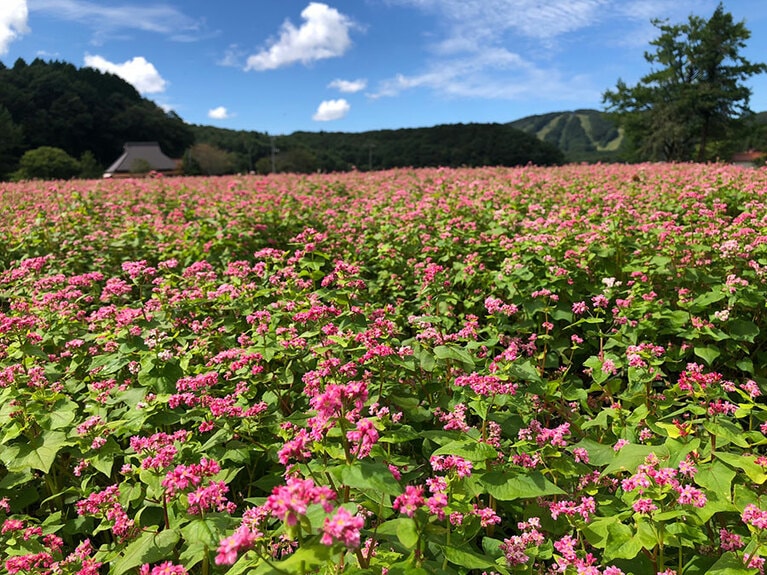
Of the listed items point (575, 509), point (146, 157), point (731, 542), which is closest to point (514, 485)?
point (575, 509)

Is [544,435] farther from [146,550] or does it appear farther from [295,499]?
[146,550]

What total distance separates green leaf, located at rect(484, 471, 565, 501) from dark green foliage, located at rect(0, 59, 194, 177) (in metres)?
73.1

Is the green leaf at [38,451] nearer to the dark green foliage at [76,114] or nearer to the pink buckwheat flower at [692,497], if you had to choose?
the pink buckwheat flower at [692,497]

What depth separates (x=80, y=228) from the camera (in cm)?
812

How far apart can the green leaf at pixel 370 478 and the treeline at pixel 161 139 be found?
42.4 m

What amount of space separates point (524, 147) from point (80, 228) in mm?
53422

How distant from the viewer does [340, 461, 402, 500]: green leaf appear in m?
1.76

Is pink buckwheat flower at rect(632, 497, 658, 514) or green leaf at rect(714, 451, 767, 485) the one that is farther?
green leaf at rect(714, 451, 767, 485)

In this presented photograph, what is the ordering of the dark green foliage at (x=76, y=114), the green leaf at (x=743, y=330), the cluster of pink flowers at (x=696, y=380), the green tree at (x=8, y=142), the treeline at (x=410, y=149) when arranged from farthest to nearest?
1. the dark green foliage at (x=76, y=114)
2. the green tree at (x=8, y=142)
3. the treeline at (x=410, y=149)
4. the green leaf at (x=743, y=330)
5. the cluster of pink flowers at (x=696, y=380)

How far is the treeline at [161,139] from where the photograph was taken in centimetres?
5541

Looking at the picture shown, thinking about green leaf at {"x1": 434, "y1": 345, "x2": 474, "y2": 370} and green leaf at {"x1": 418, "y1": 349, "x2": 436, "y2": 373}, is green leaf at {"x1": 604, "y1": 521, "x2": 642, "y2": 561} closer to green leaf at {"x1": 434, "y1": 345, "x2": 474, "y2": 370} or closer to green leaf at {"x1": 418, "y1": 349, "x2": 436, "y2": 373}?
green leaf at {"x1": 434, "y1": 345, "x2": 474, "y2": 370}

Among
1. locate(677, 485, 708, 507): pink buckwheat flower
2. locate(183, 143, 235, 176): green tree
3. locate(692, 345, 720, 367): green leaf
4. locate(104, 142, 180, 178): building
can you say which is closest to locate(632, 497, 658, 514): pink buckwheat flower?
locate(677, 485, 708, 507): pink buckwheat flower

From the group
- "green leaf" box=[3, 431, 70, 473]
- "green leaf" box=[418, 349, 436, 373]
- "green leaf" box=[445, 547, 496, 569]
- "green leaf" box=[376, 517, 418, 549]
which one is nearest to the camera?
"green leaf" box=[376, 517, 418, 549]

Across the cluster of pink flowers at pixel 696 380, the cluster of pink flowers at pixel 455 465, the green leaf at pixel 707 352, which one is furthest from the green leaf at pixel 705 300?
the cluster of pink flowers at pixel 455 465
